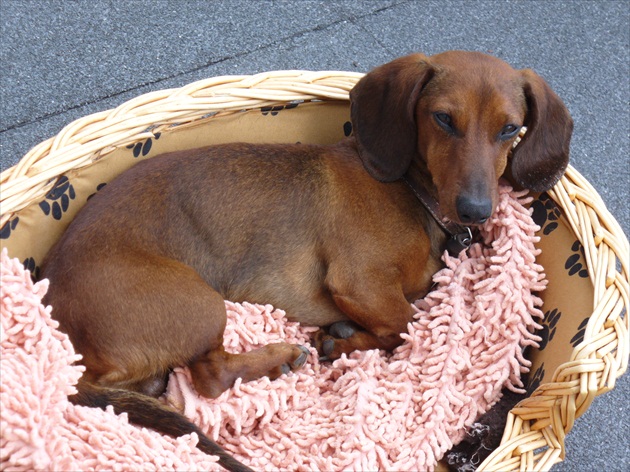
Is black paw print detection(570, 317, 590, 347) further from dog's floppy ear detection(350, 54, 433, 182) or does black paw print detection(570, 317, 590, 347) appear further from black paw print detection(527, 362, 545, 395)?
dog's floppy ear detection(350, 54, 433, 182)

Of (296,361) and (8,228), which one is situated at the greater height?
(8,228)

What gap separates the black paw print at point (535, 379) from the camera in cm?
246

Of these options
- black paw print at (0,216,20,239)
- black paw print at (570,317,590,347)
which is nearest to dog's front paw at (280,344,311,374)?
black paw print at (570,317,590,347)

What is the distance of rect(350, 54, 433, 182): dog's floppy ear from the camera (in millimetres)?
2549

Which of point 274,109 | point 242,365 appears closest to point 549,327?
point 242,365

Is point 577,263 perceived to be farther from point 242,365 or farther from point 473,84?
point 242,365

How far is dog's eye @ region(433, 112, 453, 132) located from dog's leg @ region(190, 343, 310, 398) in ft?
2.99

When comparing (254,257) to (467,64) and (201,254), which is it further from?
(467,64)

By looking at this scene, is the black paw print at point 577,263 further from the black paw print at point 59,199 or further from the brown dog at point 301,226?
the black paw print at point 59,199

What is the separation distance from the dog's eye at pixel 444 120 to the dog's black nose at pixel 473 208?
253 mm

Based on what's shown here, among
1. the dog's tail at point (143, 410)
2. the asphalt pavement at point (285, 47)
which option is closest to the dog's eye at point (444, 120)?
the dog's tail at point (143, 410)

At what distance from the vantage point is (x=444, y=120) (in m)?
2.46

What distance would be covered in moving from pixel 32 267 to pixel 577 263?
1859 mm

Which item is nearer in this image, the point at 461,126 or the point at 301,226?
the point at 461,126
